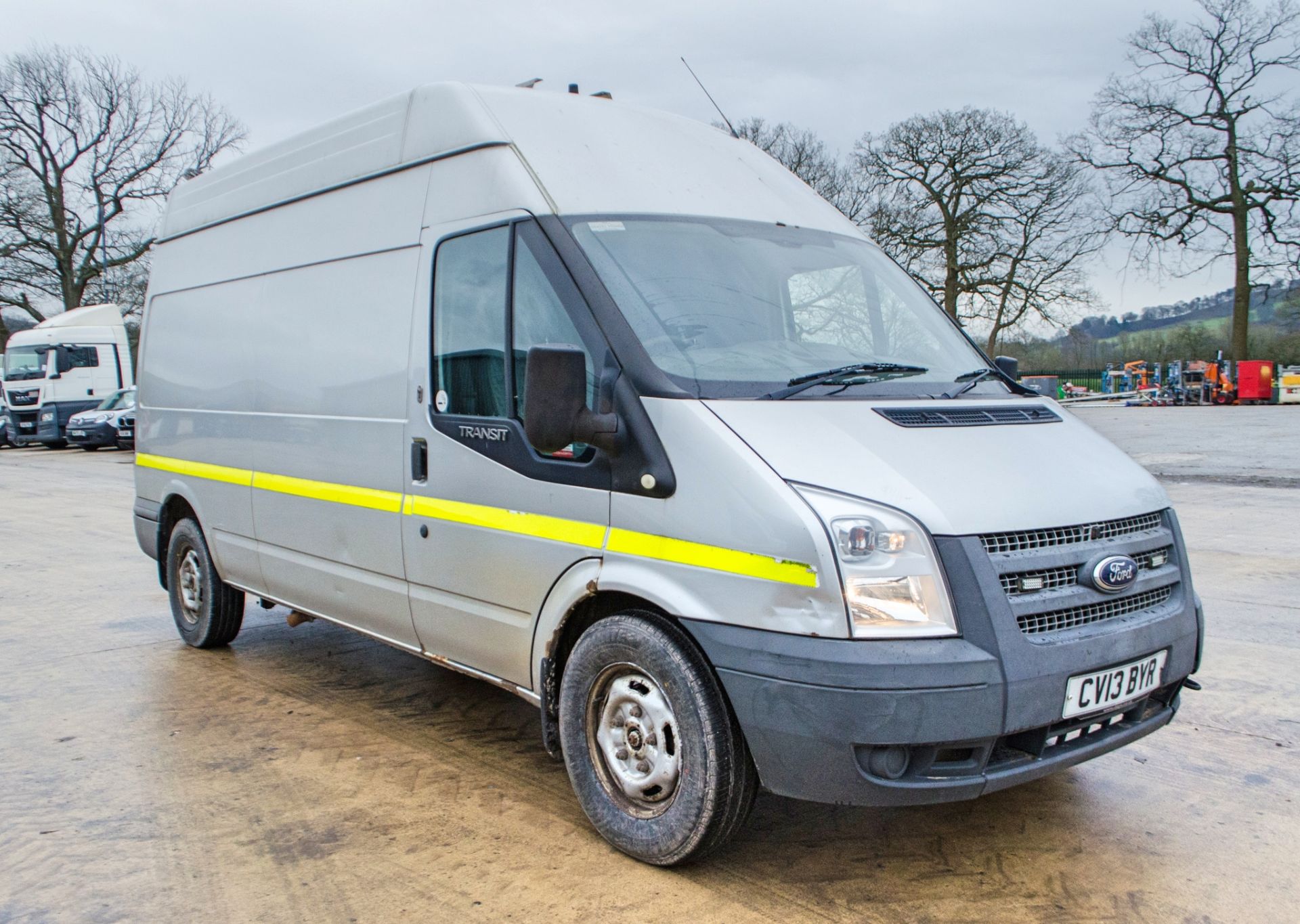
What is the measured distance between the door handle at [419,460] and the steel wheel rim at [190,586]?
105 inches

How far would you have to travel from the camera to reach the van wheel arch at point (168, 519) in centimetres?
667

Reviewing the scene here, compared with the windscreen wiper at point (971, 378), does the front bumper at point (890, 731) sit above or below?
below

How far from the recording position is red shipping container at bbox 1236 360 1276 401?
3491 centimetres

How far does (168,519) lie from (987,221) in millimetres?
31192

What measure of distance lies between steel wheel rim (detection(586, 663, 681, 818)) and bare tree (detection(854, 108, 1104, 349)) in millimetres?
31478

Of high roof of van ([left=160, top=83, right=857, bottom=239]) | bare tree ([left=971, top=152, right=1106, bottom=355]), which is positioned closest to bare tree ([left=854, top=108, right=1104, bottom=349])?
bare tree ([left=971, top=152, right=1106, bottom=355])

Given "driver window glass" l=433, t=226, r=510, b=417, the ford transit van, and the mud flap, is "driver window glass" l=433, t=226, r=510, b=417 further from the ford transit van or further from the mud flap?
the mud flap

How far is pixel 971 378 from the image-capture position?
4.16m

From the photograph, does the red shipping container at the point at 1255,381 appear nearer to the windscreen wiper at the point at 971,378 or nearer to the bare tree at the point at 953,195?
the bare tree at the point at 953,195

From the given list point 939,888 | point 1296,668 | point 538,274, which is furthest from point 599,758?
point 1296,668

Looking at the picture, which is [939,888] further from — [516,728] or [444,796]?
[516,728]

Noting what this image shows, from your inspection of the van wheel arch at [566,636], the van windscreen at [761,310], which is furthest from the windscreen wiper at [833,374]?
the van wheel arch at [566,636]

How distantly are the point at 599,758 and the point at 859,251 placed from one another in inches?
93.1

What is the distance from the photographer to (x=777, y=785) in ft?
10.5
